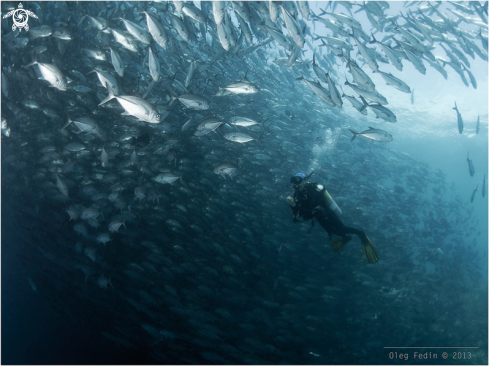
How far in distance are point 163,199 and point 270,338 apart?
20.0 ft

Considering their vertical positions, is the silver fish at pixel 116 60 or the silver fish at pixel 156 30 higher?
the silver fish at pixel 156 30

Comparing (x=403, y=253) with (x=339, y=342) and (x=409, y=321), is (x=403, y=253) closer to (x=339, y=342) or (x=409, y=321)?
(x=409, y=321)

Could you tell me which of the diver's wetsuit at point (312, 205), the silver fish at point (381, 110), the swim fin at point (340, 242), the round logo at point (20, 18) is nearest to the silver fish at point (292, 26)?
the silver fish at point (381, 110)

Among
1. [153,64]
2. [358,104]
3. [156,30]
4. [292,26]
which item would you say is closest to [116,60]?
[153,64]

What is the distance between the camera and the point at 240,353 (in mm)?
8094

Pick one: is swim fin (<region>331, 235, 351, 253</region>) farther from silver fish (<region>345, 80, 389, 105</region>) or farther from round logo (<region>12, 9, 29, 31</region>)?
round logo (<region>12, 9, 29, 31</region>)

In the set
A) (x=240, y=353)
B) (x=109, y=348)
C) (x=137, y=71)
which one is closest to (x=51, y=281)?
(x=109, y=348)

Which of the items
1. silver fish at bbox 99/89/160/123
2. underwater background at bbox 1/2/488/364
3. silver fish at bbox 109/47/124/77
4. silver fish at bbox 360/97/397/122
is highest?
silver fish at bbox 109/47/124/77

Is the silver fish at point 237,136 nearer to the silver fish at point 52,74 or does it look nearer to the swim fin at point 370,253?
the silver fish at point 52,74

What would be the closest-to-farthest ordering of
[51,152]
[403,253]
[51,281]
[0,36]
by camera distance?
[0,36], [51,152], [403,253], [51,281]

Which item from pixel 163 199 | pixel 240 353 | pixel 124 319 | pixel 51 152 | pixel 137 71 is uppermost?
pixel 137 71

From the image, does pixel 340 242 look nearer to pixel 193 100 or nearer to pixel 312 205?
pixel 312 205

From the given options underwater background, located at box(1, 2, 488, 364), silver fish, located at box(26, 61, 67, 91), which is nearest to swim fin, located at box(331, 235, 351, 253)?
underwater background, located at box(1, 2, 488, 364)

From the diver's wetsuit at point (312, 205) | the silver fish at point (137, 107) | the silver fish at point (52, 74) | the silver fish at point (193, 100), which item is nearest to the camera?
the silver fish at point (137, 107)
